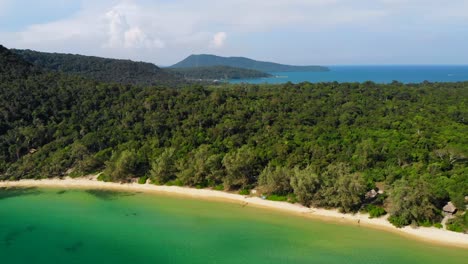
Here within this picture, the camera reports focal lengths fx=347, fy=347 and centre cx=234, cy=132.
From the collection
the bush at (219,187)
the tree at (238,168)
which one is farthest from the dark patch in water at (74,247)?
the tree at (238,168)

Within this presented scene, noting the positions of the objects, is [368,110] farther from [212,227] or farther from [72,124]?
[72,124]

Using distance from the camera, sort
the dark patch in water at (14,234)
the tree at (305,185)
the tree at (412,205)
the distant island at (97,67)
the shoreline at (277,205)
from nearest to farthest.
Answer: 1. the shoreline at (277,205)
2. the tree at (412,205)
3. the dark patch in water at (14,234)
4. the tree at (305,185)
5. the distant island at (97,67)

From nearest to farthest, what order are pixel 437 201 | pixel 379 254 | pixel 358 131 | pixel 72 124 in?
pixel 379 254
pixel 437 201
pixel 358 131
pixel 72 124

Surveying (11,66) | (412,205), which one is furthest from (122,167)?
(11,66)

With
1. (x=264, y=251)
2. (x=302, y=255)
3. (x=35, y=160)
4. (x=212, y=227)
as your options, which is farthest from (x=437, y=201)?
(x=35, y=160)

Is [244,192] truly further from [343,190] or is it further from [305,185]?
[343,190]

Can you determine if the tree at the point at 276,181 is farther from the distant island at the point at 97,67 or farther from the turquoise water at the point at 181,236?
the distant island at the point at 97,67

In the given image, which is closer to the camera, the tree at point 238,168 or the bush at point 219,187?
the tree at point 238,168
